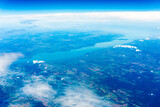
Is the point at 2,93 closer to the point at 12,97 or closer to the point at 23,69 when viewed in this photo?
the point at 12,97

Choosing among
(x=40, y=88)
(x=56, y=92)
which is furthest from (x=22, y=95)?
(x=56, y=92)

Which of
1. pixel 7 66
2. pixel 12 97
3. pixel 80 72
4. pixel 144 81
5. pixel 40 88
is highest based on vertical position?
pixel 7 66

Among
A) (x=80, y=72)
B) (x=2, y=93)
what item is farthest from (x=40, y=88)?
(x=80, y=72)

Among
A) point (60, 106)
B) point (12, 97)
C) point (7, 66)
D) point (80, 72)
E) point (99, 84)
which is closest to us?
point (60, 106)

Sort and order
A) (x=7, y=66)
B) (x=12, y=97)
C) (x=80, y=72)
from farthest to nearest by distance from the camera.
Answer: (x=7, y=66)
(x=80, y=72)
(x=12, y=97)

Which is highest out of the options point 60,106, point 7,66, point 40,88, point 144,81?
point 7,66

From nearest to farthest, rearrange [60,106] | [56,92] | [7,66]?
[60,106] < [56,92] < [7,66]

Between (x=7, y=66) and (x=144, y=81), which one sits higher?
(x=7, y=66)

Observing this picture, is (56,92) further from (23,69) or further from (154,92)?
(154,92)

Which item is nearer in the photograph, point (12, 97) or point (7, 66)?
point (12, 97)
